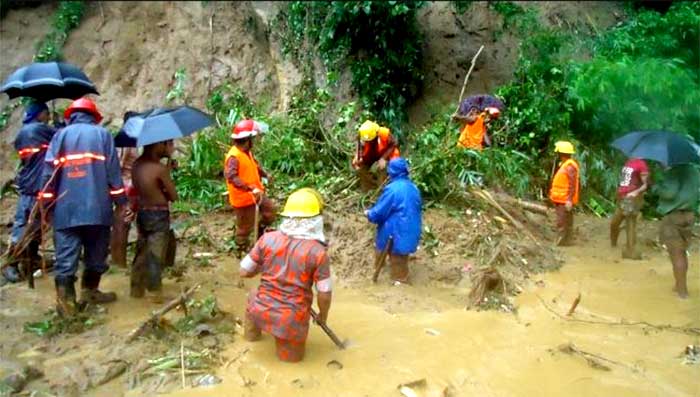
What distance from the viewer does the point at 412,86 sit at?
11000 millimetres

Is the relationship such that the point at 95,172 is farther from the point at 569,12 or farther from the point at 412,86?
the point at 569,12

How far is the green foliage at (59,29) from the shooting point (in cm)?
1128

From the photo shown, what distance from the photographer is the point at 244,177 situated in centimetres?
673

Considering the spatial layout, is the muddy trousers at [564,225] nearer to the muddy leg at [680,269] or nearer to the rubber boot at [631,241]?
the rubber boot at [631,241]

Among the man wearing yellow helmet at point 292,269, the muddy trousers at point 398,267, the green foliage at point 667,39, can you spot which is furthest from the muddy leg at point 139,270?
the green foliage at point 667,39

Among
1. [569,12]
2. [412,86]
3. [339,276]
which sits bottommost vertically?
[339,276]

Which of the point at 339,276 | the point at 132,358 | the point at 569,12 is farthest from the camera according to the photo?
the point at 569,12

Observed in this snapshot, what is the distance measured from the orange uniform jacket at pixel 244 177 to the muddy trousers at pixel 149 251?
973 millimetres

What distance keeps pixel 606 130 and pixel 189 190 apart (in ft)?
21.2

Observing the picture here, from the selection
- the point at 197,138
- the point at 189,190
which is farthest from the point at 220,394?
the point at 197,138

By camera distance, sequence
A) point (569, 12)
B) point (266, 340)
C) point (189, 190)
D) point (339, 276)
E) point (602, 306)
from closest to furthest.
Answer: point (266, 340)
point (602, 306)
point (339, 276)
point (189, 190)
point (569, 12)

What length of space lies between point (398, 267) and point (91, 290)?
9.90 feet

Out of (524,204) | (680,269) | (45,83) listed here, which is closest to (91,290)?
(45,83)

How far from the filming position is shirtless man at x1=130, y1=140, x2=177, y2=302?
5.76m
